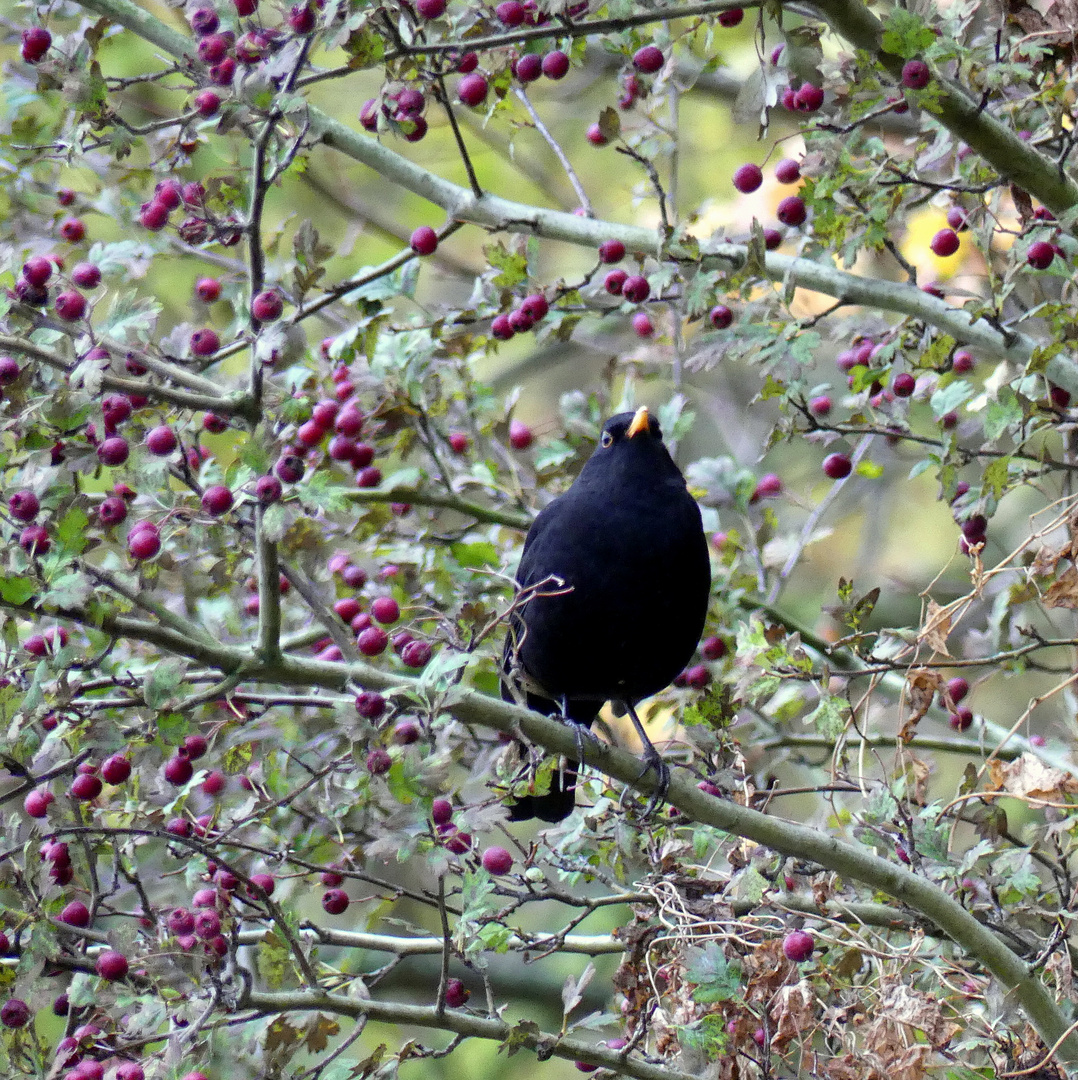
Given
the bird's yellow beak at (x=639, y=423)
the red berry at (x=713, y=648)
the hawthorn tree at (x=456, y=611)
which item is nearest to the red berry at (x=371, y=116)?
the hawthorn tree at (x=456, y=611)

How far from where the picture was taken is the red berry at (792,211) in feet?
9.99

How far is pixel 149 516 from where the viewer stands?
236cm

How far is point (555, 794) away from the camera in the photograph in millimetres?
3379

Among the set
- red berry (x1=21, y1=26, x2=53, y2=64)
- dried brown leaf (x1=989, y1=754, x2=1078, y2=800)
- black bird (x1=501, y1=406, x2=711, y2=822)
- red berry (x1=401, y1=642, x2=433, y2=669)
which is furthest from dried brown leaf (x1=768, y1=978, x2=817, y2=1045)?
red berry (x1=21, y1=26, x2=53, y2=64)

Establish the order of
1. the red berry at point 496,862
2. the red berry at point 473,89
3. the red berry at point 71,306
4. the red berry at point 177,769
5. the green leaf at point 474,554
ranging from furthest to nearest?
the green leaf at point 474,554 → the red berry at point 473,89 → the red berry at point 496,862 → the red berry at point 177,769 → the red berry at point 71,306

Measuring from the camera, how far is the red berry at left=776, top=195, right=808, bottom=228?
3045mm

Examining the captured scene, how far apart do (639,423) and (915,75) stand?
134 centimetres

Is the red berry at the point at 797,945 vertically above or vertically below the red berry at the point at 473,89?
below

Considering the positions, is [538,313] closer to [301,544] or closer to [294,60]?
[301,544]

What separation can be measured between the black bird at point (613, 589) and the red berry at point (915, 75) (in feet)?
4.16

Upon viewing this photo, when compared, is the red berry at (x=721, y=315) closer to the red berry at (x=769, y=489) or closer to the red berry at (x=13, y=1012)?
the red berry at (x=769, y=489)

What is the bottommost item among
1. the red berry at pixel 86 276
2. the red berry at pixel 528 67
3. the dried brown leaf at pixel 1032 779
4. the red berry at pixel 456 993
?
the red berry at pixel 456 993

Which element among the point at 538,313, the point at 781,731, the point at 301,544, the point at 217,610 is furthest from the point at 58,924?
the point at 781,731

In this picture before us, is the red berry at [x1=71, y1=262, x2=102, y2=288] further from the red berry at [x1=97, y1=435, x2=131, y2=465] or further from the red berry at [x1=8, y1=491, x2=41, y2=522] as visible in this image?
the red berry at [x1=8, y1=491, x2=41, y2=522]
